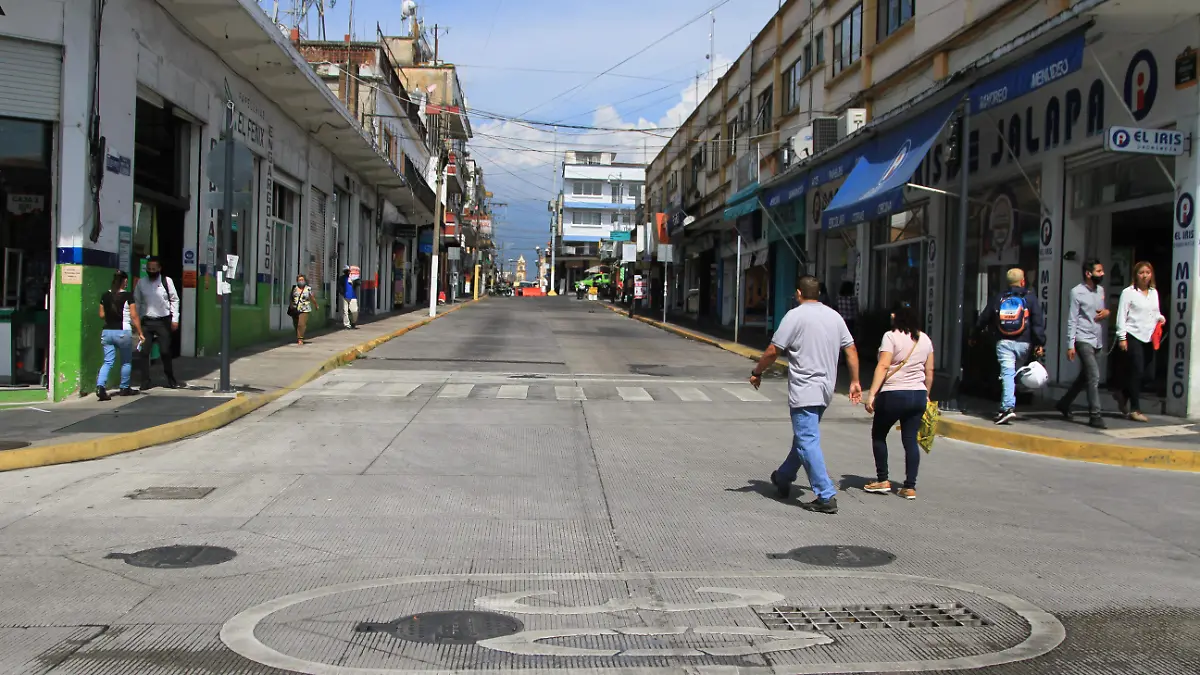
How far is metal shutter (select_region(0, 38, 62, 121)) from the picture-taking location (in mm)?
11516

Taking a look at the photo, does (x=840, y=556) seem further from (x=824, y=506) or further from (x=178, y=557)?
(x=178, y=557)

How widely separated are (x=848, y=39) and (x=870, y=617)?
2174cm

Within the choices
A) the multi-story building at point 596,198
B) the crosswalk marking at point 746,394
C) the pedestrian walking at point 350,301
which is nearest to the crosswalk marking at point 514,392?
the crosswalk marking at point 746,394

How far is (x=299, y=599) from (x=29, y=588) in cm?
148

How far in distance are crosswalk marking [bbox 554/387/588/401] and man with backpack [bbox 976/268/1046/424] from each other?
5816 millimetres

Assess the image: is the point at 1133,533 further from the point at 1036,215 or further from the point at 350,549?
the point at 1036,215

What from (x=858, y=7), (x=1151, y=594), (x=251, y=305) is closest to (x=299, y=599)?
(x=1151, y=594)

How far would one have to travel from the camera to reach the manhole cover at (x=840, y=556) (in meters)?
6.01

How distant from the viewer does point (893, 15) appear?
21.2 m

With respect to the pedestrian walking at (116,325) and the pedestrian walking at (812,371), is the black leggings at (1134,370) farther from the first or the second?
the pedestrian walking at (116,325)

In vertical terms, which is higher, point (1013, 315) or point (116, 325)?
point (1013, 315)

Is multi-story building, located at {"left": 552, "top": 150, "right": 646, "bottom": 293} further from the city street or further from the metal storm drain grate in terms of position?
the metal storm drain grate

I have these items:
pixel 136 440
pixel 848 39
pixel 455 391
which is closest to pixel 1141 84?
pixel 455 391

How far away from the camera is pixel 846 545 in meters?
6.46
